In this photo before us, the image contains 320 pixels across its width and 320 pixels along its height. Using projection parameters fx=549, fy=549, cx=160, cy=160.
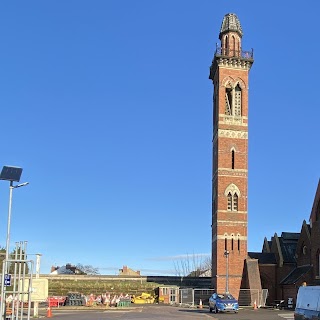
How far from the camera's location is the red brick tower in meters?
57.0

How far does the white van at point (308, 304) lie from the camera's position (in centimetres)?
2011

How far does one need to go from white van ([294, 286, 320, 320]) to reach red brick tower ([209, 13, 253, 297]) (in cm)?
3228

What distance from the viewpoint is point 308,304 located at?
69.6 feet

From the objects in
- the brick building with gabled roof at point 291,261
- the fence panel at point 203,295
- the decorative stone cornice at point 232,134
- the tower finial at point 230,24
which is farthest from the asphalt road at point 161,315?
the tower finial at point 230,24

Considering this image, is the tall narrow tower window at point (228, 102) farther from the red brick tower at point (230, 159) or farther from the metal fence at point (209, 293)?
the metal fence at point (209, 293)

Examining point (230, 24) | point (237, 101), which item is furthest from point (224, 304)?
point (230, 24)

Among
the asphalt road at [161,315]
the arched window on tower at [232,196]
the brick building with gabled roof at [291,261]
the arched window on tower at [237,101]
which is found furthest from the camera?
the arched window on tower at [237,101]

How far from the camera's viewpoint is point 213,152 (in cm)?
6244

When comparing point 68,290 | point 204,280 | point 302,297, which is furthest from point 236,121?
point 302,297

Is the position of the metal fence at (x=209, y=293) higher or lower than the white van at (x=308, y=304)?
lower

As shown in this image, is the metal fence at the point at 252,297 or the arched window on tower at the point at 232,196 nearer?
the metal fence at the point at 252,297

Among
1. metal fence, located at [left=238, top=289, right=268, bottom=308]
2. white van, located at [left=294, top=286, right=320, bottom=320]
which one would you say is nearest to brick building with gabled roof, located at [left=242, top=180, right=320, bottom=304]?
metal fence, located at [left=238, top=289, right=268, bottom=308]

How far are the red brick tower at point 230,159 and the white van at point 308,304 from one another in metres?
32.3

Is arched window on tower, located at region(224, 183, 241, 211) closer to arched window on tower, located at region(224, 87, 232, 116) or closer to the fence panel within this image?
arched window on tower, located at region(224, 87, 232, 116)
